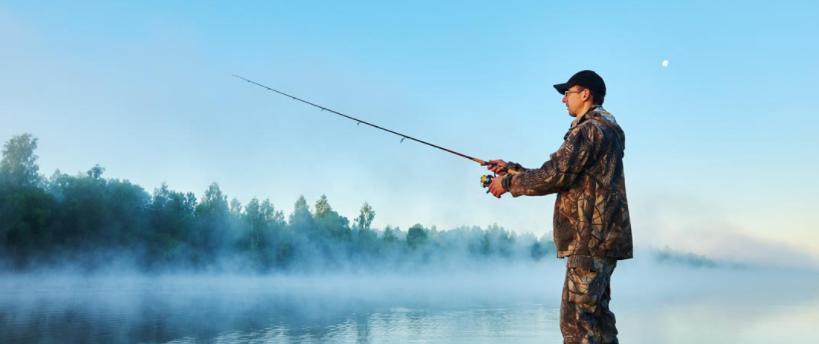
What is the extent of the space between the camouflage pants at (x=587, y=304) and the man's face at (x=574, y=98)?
1173mm

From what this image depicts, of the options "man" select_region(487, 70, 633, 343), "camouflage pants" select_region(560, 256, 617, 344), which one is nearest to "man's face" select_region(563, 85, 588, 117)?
"man" select_region(487, 70, 633, 343)

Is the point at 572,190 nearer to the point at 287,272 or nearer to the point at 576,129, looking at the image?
the point at 576,129

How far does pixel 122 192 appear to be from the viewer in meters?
63.7

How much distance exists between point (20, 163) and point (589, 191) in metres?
60.1

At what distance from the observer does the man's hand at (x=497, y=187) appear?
5012mm

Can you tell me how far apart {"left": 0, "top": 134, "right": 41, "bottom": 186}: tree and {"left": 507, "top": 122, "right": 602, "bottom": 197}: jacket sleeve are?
191 feet

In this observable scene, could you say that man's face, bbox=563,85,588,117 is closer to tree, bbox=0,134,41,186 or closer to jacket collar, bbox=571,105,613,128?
jacket collar, bbox=571,105,613,128

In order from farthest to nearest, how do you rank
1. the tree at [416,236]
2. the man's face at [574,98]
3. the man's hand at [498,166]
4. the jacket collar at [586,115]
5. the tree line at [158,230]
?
the tree at [416,236]
the tree line at [158,230]
the man's hand at [498,166]
the man's face at [574,98]
the jacket collar at [586,115]

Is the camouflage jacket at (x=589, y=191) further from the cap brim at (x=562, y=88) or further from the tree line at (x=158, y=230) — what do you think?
the tree line at (x=158, y=230)

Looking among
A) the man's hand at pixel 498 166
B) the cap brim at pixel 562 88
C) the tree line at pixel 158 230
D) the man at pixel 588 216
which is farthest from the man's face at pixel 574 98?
the tree line at pixel 158 230

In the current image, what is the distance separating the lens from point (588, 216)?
14.9 ft

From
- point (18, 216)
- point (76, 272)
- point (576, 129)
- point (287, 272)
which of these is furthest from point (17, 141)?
point (576, 129)

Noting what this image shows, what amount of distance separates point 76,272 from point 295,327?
1953 inches

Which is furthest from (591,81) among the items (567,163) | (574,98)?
(567,163)
